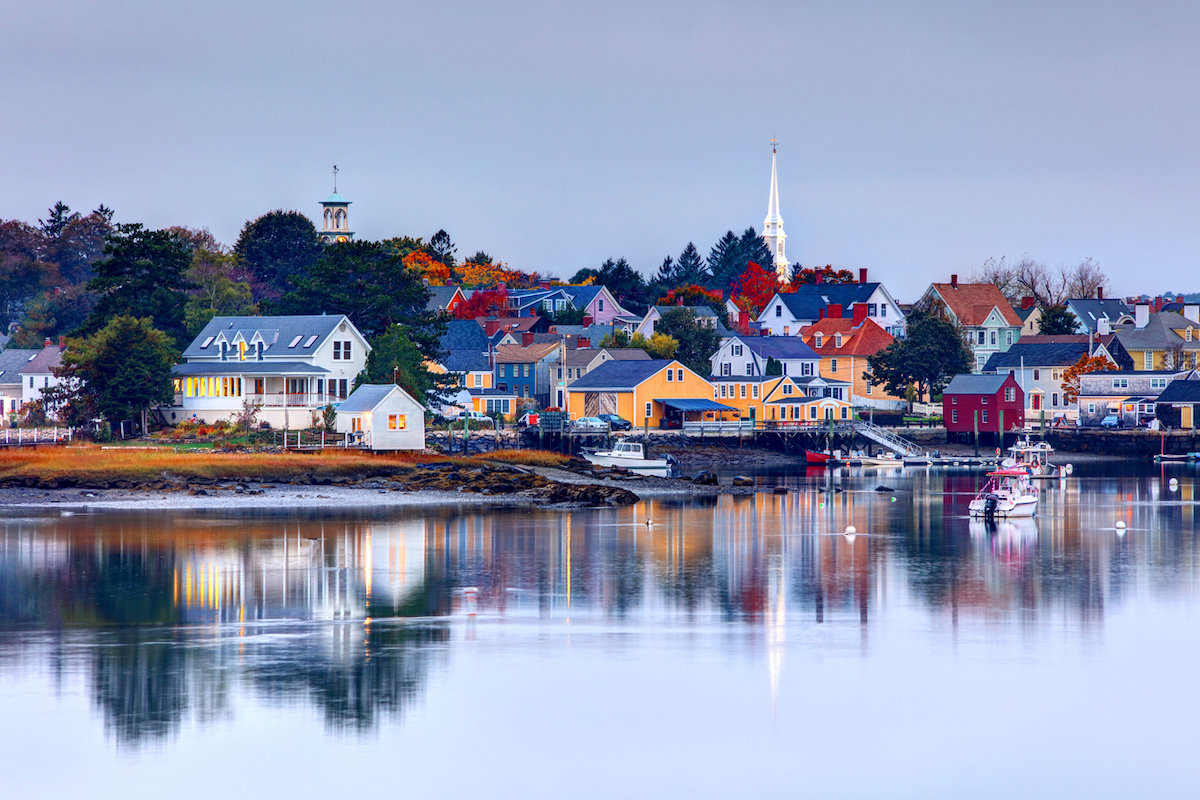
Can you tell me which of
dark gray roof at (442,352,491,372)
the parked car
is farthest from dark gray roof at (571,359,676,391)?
dark gray roof at (442,352,491,372)

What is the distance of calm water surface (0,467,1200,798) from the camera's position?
2244cm

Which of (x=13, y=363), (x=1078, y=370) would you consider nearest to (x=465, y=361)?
(x=13, y=363)

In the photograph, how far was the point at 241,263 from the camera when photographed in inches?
5699

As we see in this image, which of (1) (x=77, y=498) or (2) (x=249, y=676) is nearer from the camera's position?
(2) (x=249, y=676)

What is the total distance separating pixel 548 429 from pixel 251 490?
32690 mm

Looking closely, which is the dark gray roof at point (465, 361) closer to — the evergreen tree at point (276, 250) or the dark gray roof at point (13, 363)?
the dark gray roof at point (13, 363)

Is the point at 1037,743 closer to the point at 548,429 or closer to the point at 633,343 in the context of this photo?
the point at 548,429

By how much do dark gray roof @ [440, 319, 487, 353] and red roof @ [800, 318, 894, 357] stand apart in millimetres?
28835

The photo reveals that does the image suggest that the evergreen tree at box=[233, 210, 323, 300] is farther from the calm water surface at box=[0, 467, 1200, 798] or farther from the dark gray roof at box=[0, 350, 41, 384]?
the calm water surface at box=[0, 467, 1200, 798]

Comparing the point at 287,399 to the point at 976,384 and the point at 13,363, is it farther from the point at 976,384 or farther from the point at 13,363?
the point at 976,384

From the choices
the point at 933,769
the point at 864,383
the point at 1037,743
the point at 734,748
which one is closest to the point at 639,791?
the point at 734,748

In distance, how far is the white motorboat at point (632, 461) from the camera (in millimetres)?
80250

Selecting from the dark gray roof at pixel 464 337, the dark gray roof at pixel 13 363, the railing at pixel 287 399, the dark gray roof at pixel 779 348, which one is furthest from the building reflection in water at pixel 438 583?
the dark gray roof at pixel 13 363

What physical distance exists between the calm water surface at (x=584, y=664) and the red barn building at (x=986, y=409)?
5407 cm
